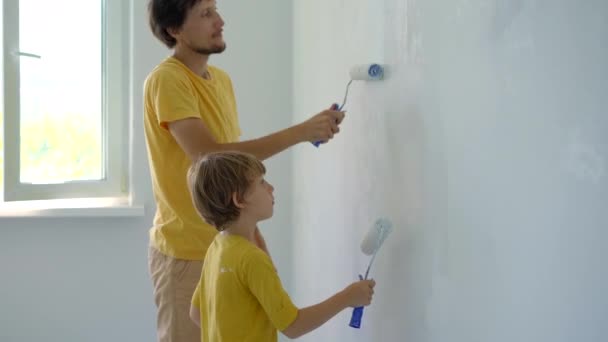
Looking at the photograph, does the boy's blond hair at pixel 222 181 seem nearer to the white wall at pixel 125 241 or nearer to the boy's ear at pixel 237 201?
the boy's ear at pixel 237 201

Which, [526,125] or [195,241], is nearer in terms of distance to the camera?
[526,125]

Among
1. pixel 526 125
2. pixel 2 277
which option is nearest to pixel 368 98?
pixel 526 125

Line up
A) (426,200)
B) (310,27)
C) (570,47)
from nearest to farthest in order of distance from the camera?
1. (570,47)
2. (426,200)
3. (310,27)

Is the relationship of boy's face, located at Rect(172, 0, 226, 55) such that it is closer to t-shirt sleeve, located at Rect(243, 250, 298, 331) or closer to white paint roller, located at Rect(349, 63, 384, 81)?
white paint roller, located at Rect(349, 63, 384, 81)

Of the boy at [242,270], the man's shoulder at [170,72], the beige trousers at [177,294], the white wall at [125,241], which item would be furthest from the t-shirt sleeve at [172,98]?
the white wall at [125,241]

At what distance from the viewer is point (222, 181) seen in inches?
51.7

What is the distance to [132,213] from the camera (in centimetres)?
266

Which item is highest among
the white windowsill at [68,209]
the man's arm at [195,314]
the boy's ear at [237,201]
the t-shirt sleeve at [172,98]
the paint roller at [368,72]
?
the paint roller at [368,72]

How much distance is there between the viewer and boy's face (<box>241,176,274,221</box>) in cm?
134

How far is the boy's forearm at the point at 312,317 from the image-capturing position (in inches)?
51.2

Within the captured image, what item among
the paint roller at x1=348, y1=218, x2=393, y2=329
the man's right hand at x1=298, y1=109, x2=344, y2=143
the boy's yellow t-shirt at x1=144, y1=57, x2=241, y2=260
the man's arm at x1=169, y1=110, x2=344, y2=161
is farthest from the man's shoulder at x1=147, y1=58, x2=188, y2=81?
the paint roller at x1=348, y1=218, x2=393, y2=329

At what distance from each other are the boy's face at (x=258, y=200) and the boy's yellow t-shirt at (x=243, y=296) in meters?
0.05

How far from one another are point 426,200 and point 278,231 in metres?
1.50

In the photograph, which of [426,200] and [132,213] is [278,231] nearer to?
[132,213]
